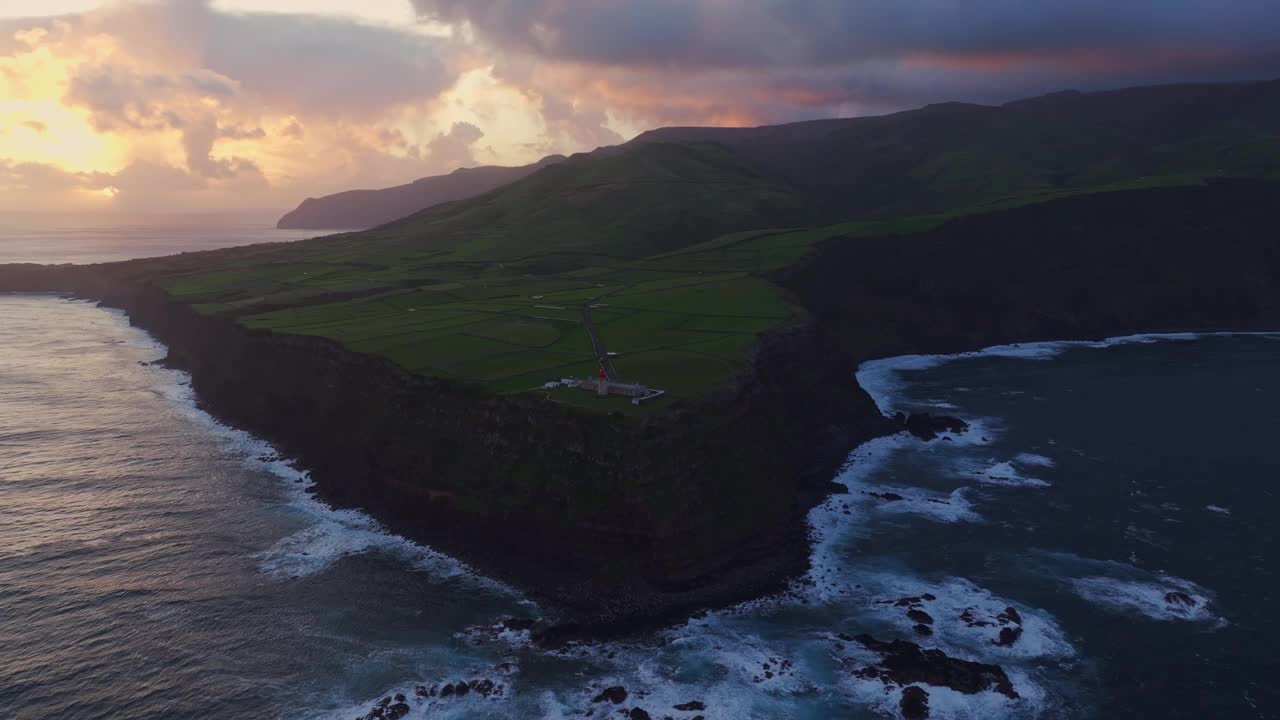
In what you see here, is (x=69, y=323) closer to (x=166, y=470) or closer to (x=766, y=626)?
(x=166, y=470)

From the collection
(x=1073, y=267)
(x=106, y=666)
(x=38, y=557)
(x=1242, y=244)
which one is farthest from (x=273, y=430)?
(x=1242, y=244)

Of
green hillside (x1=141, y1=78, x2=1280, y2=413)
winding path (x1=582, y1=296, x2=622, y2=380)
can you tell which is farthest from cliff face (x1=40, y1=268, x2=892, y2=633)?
winding path (x1=582, y1=296, x2=622, y2=380)

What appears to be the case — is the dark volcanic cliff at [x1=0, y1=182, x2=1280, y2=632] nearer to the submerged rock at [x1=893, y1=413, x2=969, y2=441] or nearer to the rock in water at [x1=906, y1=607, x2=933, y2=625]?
the submerged rock at [x1=893, y1=413, x2=969, y2=441]

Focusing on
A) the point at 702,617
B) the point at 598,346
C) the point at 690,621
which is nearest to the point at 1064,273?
the point at 598,346

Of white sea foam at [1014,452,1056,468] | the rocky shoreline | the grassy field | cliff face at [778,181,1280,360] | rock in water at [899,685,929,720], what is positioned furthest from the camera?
cliff face at [778,181,1280,360]

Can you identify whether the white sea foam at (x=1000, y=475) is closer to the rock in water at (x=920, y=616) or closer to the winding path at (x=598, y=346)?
the rock in water at (x=920, y=616)

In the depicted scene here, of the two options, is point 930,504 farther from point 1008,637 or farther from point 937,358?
point 937,358

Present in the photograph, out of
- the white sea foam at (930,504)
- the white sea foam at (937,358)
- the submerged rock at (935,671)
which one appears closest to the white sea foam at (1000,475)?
the white sea foam at (930,504)
